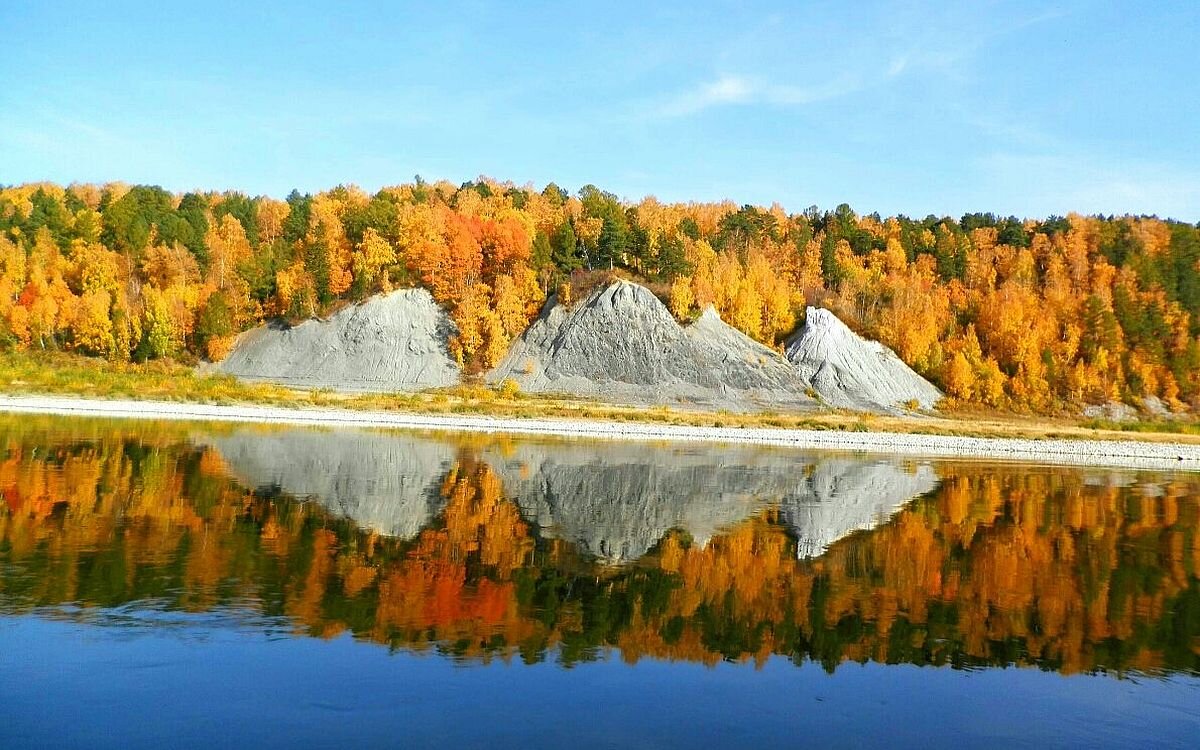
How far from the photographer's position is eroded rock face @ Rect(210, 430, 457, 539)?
22.6 metres

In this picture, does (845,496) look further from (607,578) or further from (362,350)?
(362,350)

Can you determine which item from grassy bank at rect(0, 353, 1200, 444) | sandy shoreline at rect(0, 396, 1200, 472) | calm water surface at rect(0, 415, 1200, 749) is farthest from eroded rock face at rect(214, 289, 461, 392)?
calm water surface at rect(0, 415, 1200, 749)

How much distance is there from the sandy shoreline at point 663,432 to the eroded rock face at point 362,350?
15.6 m

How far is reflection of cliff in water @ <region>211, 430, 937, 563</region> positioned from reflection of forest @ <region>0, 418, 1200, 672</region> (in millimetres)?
703

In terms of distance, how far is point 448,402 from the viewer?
67.5m

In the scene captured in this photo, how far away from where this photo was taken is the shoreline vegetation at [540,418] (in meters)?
54.9

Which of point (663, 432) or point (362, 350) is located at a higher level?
point (362, 350)

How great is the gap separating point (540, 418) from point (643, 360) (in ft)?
59.3

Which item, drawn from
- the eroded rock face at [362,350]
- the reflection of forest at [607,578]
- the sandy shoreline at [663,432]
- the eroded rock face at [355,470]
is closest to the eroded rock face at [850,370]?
the sandy shoreline at [663,432]

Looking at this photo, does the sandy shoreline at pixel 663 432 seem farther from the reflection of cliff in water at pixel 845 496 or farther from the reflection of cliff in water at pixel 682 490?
the reflection of cliff in water at pixel 845 496

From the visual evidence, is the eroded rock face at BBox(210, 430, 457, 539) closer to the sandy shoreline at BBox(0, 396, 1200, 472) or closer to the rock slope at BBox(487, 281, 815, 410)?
the sandy shoreline at BBox(0, 396, 1200, 472)

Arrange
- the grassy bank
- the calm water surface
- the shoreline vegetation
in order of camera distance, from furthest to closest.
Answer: the grassy bank < the shoreline vegetation < the calm water surface

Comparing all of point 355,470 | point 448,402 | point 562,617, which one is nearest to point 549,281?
point 448,402

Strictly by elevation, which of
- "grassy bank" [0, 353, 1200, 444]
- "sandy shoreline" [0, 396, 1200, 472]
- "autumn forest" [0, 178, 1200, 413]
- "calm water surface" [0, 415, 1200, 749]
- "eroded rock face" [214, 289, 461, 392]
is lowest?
"sandy shoreline" [0, 396, 1200, 472]
